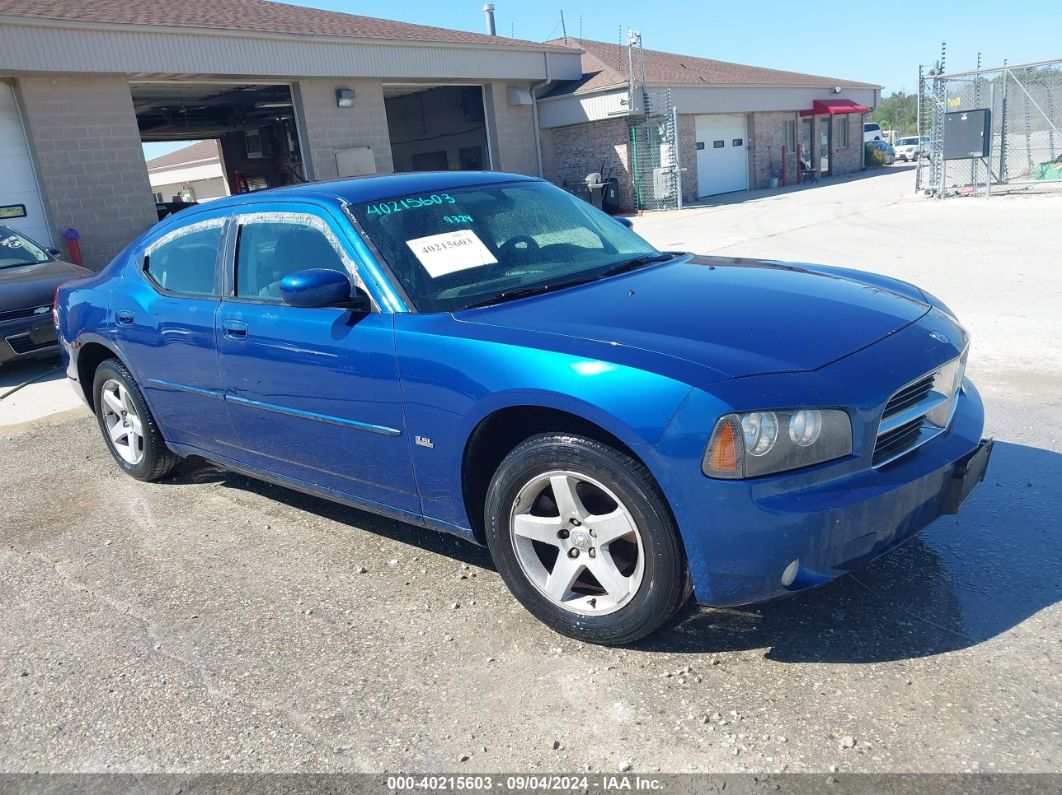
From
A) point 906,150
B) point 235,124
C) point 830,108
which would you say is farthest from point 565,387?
point 906,150

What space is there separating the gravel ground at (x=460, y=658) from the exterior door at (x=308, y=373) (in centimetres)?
47

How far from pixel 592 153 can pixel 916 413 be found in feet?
75.7

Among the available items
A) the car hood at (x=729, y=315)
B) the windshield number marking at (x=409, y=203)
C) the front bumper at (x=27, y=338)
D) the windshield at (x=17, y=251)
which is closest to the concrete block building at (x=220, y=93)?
the windshield at (x=17, y=251)

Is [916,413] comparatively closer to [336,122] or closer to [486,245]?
[486,245]

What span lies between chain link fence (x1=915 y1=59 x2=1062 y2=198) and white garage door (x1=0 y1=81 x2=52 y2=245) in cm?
1711

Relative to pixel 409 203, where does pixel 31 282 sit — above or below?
below

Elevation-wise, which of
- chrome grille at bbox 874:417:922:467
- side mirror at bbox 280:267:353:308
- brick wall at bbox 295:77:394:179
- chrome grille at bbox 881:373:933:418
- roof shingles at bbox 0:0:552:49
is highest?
roof shingles at bbox 0:0:552:49

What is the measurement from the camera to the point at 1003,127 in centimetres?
1858

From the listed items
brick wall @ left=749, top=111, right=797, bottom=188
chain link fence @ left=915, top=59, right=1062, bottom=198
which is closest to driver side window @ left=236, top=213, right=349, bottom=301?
chain link fence @ left=915, top=59, right=1062, bottom=198

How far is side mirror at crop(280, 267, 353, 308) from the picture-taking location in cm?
333

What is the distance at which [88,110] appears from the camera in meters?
15.1

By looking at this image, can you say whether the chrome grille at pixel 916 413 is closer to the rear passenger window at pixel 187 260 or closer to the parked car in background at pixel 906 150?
the rear passenger window at pixel 187 260

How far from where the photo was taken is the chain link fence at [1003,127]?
18.2m

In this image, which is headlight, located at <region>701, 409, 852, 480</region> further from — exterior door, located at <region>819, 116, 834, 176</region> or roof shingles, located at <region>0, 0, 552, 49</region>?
exterior door, located at <region>819, 116, 834, 176</region>
